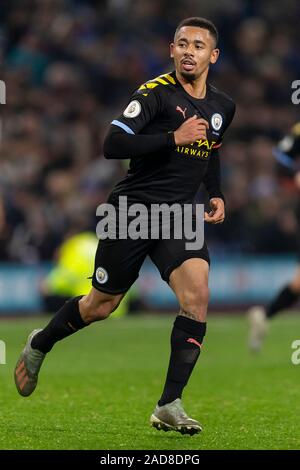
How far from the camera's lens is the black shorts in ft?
21.4

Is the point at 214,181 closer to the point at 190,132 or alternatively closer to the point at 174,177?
the point at 174,177

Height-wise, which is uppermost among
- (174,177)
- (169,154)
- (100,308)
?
(169,154)

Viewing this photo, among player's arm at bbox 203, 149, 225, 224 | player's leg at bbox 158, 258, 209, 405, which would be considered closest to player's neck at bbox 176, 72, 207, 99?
player's arm at bbox 203, 149, 225, 224

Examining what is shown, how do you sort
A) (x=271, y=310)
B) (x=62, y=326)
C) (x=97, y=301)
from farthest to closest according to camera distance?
(x=271, y=310) < (x=62, y=326) < (x=97, y=301)

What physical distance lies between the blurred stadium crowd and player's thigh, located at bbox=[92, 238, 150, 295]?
9.11 metres

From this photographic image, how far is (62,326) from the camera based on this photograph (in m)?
6.98

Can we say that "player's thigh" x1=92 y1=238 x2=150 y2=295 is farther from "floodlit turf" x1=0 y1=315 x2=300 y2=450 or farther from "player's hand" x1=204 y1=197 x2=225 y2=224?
"floodlit turf" x1=0 y1=315 x2=300 y2=450

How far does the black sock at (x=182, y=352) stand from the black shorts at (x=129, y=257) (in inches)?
11.2

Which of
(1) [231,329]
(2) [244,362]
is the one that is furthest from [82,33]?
(2) [244,362]

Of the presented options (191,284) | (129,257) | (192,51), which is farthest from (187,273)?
(192,51)

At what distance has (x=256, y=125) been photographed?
18625 millimetres

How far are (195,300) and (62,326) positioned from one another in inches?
37.8

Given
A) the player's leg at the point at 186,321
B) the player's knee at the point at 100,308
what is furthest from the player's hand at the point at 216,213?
the player's knee at the point at 100,308

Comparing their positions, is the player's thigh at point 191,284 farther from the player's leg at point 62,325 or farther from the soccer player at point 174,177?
the player's leg at point 62,325
